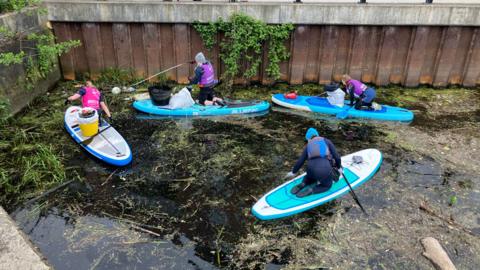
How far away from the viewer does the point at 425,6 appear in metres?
11.4

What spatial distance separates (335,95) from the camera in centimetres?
1105

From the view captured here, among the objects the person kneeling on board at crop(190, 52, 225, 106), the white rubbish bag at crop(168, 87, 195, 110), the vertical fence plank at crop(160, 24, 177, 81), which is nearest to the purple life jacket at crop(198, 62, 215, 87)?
the person kneeling on board at crop(190, 52, 225, 106)

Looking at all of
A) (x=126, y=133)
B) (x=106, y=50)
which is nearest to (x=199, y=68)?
(x=126, y=133)

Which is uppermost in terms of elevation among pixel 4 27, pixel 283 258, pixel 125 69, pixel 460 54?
pixel 4 27

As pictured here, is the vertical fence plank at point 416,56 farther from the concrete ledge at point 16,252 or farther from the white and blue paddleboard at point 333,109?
the concrete ledge at point 16,252

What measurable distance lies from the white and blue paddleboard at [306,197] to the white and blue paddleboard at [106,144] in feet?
10.8

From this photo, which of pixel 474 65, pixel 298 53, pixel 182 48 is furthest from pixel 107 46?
pixel 474 65

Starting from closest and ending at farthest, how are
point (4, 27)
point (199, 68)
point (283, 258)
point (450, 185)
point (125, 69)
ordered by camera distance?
point (283, 258) → point (450, 185) → point (4, 27) → point (199, 68) → point (125, 69)

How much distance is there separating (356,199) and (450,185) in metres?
2.23

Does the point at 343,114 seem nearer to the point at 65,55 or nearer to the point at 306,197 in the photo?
the point at 306,197

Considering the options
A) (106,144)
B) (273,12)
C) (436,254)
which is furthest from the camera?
(273,12)

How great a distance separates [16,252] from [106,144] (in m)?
3.87

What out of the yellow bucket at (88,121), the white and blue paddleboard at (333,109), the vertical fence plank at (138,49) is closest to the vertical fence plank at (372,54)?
the white and blue paddleboard at (333,109)

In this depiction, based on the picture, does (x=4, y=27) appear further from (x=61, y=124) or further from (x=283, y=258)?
(x=283, y=258)
